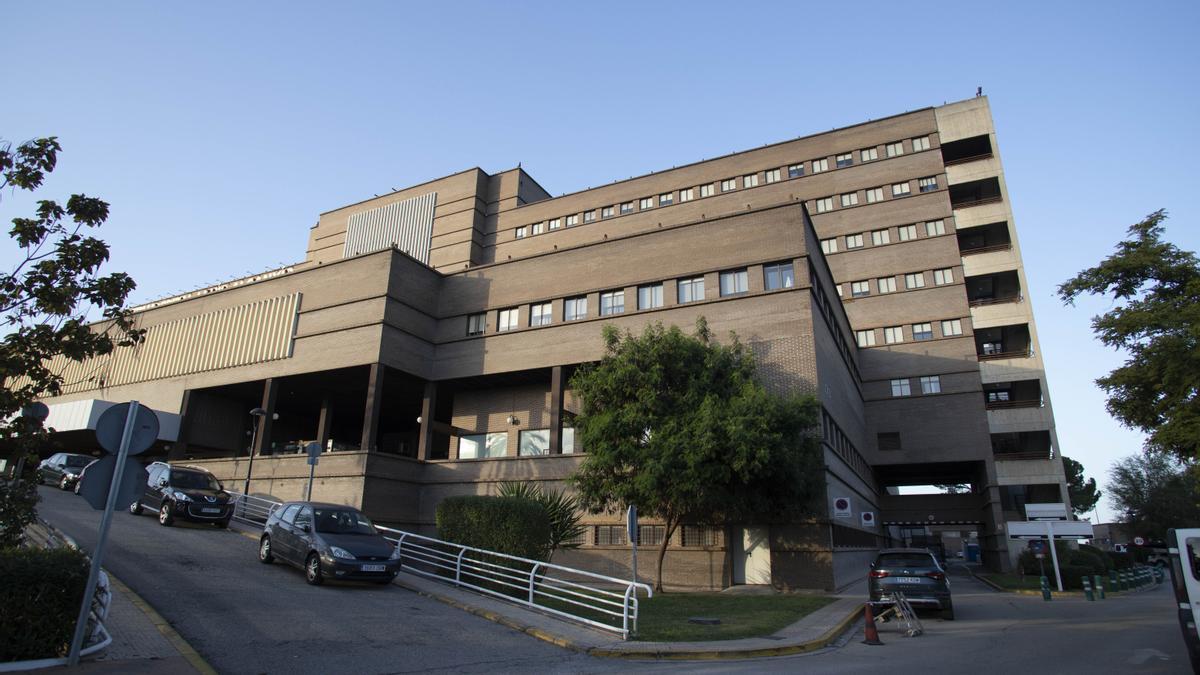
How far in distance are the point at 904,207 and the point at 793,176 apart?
8.13 meters

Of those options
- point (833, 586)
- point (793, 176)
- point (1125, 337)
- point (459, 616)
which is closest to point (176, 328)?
point (459, 616)

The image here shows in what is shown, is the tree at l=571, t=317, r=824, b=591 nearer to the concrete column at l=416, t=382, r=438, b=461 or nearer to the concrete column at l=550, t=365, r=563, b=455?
the concrete column at l=550, t=365, r=563, b=455

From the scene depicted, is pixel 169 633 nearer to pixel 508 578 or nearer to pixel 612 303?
pixel 508 578

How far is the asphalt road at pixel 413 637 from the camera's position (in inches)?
330

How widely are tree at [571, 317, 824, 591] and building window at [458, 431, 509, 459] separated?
373 inches

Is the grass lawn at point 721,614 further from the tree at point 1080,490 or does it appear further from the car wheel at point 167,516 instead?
the tree at point 1080,490

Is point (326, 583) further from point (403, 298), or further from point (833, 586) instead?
point (403, 298)

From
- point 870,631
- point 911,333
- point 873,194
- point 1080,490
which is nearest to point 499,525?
point 870,631

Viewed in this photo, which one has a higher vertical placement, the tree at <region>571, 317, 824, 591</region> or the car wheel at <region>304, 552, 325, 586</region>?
the tree at <region>571, 317, 824, 591</region>

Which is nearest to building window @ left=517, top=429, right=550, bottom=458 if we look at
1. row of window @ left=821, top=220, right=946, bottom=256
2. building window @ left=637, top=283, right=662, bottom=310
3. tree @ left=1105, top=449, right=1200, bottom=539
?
building window @ left=637, top=283, right=662, bottom=310

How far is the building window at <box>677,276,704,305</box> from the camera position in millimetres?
26469

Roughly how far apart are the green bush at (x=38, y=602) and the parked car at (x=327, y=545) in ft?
19.7

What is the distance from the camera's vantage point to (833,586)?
819 inches

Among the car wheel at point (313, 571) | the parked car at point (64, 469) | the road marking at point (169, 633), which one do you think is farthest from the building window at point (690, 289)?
the parked car at point (64, 469)
